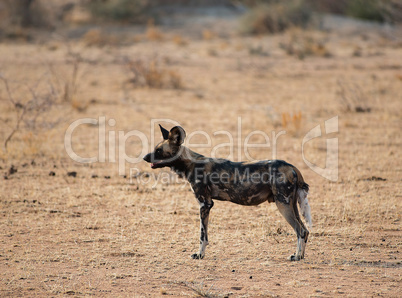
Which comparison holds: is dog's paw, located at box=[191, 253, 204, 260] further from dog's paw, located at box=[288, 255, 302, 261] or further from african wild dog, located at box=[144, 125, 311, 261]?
dog's paw, located at box=[288, 255, 302, 261]

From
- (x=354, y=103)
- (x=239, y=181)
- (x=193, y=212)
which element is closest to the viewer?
(x=239, y=181)

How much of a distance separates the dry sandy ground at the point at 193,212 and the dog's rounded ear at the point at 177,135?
1.26 m

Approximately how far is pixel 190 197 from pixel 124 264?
105 inches

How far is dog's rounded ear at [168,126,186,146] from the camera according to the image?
18.8ft

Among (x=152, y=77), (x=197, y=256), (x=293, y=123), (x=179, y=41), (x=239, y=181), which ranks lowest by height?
(x=197, y=256)

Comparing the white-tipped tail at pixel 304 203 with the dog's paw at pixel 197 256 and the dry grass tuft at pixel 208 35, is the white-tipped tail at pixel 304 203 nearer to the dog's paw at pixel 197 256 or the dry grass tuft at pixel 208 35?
the dog's paw at pixel 197 256

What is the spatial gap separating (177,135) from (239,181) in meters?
0.82

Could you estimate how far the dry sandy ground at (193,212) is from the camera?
530 centimetres

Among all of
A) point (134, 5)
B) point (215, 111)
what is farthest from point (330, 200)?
point (134, 5)

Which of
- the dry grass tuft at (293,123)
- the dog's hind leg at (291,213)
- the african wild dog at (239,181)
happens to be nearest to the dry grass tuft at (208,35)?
the dry grass tuft at (293,123)

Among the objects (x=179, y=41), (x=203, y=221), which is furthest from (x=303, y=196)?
(x=179, y=41)

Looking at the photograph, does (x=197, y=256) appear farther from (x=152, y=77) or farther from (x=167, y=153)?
(x=152, y=77)

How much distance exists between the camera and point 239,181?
5.70 meters

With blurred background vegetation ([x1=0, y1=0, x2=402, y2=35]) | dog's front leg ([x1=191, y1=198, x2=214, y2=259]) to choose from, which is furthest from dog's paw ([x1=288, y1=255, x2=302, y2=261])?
blurred background vegetation ([x1=0, y1=0, x2=402, y2=35])
